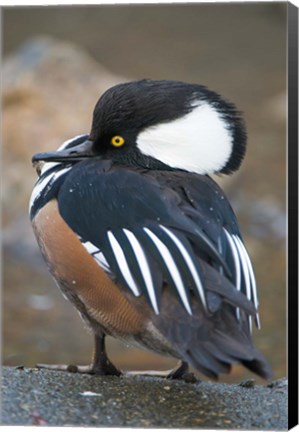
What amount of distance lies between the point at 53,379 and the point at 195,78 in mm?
4309

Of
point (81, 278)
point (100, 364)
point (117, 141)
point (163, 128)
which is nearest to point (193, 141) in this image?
point (163, 128)

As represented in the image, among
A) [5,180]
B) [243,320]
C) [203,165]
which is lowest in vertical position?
[243,320]

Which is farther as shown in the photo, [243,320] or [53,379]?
[53,379]

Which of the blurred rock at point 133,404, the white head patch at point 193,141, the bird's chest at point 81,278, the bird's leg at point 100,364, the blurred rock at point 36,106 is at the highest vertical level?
the blurred rock at point 36,106

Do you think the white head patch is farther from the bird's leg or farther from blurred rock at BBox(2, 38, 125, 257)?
blurred rock at BBox(2, 38, 125, 257)

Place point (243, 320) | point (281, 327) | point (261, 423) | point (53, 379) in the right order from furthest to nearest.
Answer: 1. point (281, 327)
2. point (53, 379)
3. point (261, 423)
4. point (243, 320)

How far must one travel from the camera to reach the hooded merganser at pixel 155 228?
159 inches

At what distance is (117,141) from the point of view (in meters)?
4.59

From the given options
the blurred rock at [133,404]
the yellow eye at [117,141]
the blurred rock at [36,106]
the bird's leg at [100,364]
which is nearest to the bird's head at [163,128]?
the yellow eye at [117,141]

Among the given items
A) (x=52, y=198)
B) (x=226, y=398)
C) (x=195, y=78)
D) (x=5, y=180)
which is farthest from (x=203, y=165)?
(x=5, y=180)

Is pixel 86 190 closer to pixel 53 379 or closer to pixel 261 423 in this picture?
pixel 53 379

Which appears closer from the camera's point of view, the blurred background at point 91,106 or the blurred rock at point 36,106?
the blurred background at point 91,106

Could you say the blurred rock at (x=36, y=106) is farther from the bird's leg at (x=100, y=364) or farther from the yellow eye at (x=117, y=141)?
the yellow eye at (x=117, y=141)

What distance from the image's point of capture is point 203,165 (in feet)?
15.2
